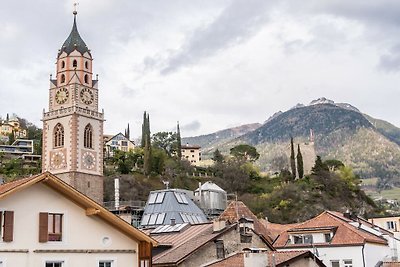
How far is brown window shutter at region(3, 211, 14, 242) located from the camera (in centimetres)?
2370

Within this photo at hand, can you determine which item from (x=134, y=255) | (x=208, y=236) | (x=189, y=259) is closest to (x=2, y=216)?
(x=134, y=255)

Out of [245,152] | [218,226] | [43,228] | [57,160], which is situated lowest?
[218,226]

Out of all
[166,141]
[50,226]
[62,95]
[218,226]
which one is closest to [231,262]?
[218,226]

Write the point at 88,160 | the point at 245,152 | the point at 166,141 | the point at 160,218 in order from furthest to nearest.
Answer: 1. the point at 245,152
2. the point at 166,141
3. the point at 88,160
4. the point at 160,218

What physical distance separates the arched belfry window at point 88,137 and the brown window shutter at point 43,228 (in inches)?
2635

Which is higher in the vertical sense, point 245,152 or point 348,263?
point 245,152

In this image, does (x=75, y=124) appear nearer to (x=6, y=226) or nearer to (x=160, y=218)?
(x=160, y=218)

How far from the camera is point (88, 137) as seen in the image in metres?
92.1

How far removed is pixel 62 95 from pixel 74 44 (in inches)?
312

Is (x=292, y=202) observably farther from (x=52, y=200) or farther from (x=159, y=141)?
(x=52, y=200)

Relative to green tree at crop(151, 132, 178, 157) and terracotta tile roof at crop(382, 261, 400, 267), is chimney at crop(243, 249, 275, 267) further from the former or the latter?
green tree at crop(151, 132, 178, 157)

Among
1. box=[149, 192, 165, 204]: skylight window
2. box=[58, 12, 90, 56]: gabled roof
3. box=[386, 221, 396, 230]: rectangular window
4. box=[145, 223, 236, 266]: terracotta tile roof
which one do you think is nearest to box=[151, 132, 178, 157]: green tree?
box=[58, 12, 90, 56]: gabled roof

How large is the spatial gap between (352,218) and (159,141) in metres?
97.1

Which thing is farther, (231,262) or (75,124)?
(75,124)
